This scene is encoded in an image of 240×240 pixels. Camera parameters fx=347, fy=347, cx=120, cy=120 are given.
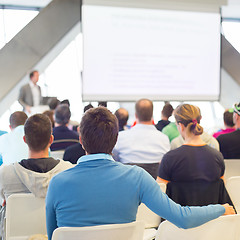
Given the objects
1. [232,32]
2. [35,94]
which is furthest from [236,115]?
[232,32]

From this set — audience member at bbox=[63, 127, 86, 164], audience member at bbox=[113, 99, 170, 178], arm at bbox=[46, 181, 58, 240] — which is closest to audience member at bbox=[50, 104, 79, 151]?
audience member at bbox=[63, 127, 86, 164]

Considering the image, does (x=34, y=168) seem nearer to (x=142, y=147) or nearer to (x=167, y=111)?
(x=142, y=147)

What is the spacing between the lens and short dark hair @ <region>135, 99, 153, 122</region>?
346 centimetres

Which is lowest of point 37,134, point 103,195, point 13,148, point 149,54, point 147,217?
point 147,217

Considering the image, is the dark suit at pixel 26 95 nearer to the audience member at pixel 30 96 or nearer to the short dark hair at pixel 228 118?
the audience member at pixel 30 96

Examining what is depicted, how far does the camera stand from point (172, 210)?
1435 mm

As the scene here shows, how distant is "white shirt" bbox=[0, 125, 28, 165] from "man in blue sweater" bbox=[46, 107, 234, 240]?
1.49 m

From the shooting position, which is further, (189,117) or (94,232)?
(189,117)

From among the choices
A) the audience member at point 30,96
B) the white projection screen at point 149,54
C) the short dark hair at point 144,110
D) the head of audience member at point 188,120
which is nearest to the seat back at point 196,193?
the head of audience member at point 188,120

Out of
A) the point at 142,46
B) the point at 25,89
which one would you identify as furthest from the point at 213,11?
the point at 25,89

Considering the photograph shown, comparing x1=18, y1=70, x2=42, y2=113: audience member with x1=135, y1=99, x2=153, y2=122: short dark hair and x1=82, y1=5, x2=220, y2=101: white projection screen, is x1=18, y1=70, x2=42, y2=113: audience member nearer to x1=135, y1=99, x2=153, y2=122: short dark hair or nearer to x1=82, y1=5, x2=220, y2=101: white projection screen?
x1=82, y1=5, x2=220, y2=101: white projection screen

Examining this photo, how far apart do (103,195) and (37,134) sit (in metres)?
0.89

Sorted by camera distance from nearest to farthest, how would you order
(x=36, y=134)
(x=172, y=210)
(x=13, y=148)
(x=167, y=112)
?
(x=172, y=210) → (x=36, y=134) → (x=13, y=148) → (x=167, y=112)

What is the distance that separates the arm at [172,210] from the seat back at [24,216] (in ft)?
2.47
